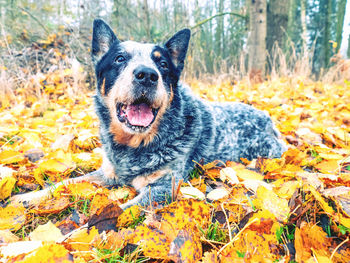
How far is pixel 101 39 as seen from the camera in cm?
258

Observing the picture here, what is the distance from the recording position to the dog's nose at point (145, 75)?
75.9 inches

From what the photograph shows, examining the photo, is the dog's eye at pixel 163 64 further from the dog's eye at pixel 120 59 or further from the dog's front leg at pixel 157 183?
the dog's front leg at pixel 157 183

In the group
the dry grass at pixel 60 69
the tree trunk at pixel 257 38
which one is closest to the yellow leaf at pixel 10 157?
the dry grass at pixel 60 69

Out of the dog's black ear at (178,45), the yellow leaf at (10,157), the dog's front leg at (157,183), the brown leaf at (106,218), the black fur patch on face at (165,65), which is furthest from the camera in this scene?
the dog's black ear at (178,45)

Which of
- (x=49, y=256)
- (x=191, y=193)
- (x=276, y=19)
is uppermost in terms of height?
(x=276, y=19)

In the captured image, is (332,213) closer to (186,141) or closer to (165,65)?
(186,141)

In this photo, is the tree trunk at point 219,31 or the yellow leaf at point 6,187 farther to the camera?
the tree trunk at point 219,31

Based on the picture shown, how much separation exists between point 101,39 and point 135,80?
98 cm

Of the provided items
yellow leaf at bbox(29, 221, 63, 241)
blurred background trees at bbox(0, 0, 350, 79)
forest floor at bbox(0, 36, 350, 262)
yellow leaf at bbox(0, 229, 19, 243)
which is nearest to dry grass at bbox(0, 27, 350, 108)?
blurred background trees at bbox(0, 0, 350, 79)

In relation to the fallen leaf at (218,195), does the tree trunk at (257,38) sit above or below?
above

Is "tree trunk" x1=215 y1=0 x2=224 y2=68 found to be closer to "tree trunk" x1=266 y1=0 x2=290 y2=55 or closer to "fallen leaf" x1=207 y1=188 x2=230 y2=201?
"tree trunk" x1=266 y1=0 x2=290 y2=55

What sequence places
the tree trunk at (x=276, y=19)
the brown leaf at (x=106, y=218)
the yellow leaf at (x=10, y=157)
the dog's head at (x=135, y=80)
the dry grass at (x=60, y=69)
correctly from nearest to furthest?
the brown leaf at (x=106, y=218), the dog's head at (x=135, y=80), the yellow leaf at (x=10, y=157), the dry grass at (x=60, y=69), the tree trunk at (x=276, y=19)

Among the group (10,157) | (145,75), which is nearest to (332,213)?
(145,75)

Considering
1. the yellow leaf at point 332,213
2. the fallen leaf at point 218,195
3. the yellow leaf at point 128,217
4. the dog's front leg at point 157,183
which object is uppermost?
the yellow leaf at point 332,213
